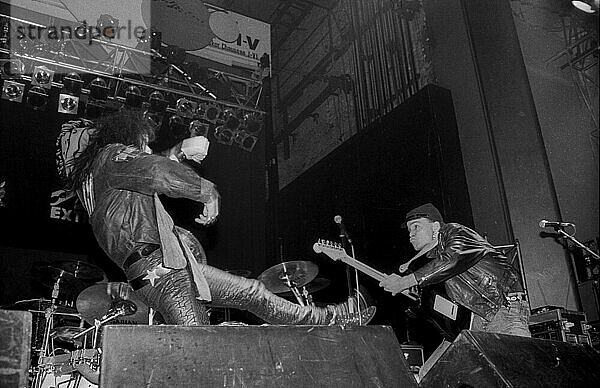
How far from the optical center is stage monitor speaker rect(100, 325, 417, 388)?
4.64 feet

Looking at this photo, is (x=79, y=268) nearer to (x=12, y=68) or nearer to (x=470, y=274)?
(x=12, y=68)

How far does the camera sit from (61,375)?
13.5ft

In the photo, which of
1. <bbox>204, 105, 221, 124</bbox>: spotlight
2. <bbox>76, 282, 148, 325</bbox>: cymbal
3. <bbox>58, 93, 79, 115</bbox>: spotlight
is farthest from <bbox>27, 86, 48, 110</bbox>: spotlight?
<bbox>76, 282, 148, 325</bbox>: cymbal

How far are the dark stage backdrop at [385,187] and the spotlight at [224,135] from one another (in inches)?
46.0

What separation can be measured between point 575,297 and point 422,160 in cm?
181

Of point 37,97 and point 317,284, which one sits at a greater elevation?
point 37,97

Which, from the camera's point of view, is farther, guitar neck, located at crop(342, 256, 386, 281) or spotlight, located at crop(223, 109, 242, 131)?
spotlight, located at crop(223, 109, 242, 131)

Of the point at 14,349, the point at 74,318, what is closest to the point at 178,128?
the point at 74,318

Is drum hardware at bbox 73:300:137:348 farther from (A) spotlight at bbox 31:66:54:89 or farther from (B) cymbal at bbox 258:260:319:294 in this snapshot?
(A) spotlight at bbox 31:66:54:89

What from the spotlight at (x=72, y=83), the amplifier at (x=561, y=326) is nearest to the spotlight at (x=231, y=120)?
the spotlight at (x=72, y=83)

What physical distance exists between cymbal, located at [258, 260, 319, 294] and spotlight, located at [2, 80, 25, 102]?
3.48m

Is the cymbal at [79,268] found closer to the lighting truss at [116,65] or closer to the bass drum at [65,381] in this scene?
the bass drum at [65,381]

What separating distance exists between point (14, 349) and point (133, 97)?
5.53 m

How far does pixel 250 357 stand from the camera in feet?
5.07
